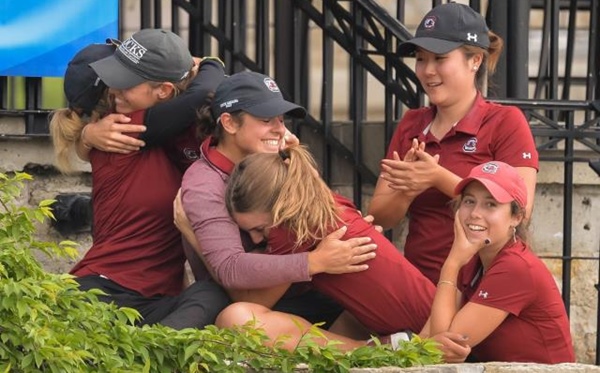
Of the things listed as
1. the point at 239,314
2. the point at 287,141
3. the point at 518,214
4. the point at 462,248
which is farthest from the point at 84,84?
the point at 518,214

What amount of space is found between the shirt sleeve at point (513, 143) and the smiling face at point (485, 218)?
429 millimetres

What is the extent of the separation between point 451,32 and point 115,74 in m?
1.28

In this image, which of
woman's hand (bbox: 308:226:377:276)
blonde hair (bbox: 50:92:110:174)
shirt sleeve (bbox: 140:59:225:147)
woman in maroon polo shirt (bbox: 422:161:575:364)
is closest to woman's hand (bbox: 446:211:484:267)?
woman in maroon polo shirt (bbox: 422:161:575:364)

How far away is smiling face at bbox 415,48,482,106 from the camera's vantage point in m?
5.80

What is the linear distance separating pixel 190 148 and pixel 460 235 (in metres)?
1.19

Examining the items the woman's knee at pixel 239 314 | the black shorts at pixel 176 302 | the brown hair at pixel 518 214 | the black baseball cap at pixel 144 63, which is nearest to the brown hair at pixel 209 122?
the black baseball cap at pixel 144 63

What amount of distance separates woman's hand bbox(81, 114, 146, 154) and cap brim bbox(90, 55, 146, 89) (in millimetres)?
135

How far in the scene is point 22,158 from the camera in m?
7.24

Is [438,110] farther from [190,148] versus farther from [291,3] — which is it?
[291,3]

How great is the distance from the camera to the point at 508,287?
5180 mm

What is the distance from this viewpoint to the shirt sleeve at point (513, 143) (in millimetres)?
5688

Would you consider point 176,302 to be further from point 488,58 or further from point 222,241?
point 488,58

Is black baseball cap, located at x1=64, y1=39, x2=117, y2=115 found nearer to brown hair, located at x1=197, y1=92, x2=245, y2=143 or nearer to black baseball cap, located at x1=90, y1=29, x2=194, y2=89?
black baseball cap, located at x1=90, y1=29, x2=194, y2=89

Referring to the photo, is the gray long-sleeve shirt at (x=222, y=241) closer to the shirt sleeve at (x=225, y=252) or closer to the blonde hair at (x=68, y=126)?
the shirt sleeve at (x=225, y=252)
